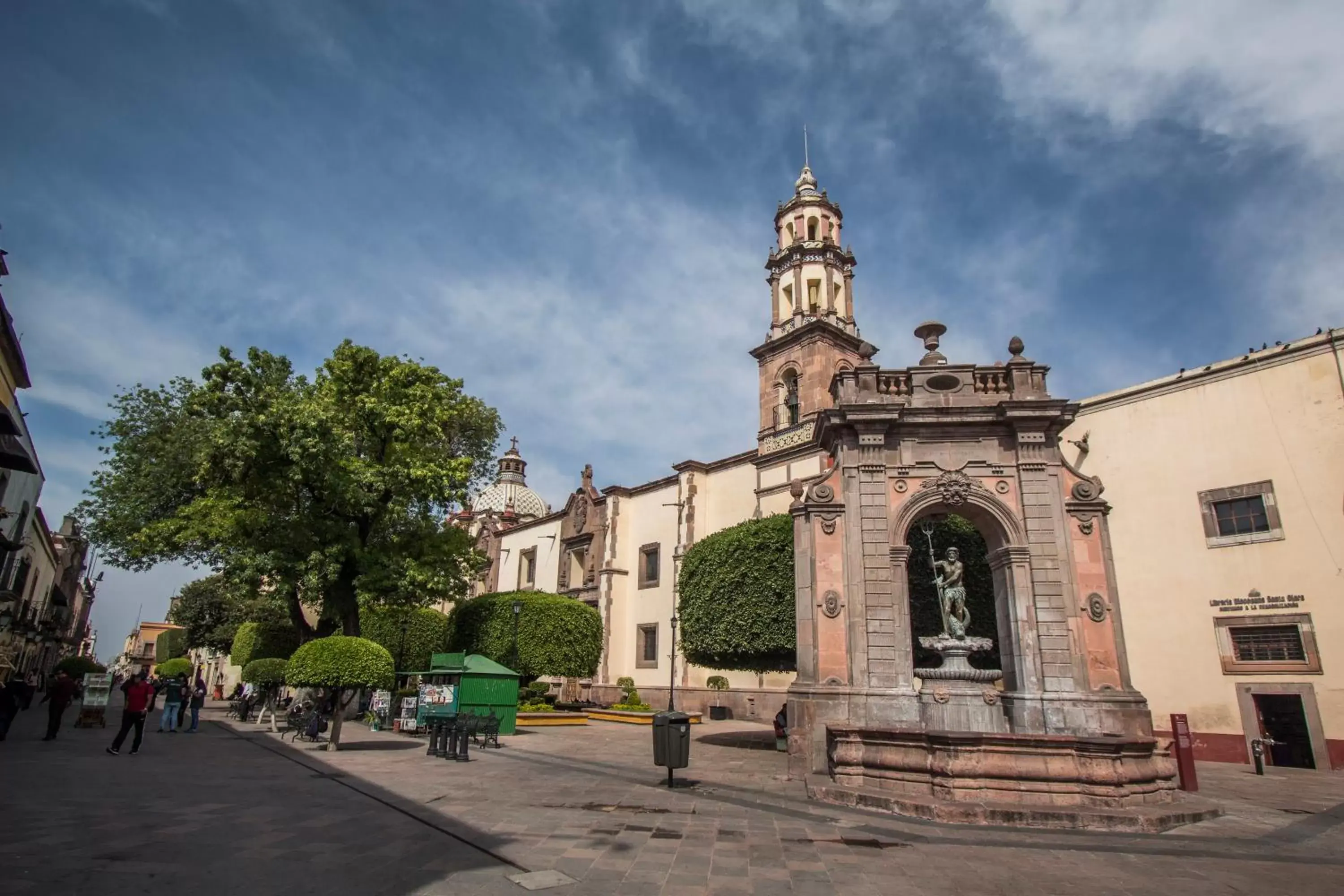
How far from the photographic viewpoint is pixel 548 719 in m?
25.8

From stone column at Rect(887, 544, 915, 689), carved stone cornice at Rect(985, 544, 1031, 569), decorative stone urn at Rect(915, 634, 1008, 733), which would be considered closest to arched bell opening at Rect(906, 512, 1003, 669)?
carved stone cornice at Rect(985, 544, 1031, 569)

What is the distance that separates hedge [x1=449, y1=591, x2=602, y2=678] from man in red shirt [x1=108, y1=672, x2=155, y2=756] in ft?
56.2

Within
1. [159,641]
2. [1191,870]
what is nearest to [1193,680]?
[1191,870]

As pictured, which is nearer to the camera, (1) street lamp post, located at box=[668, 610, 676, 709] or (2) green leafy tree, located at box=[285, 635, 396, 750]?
(2) green leafy tree, located at box=[285, 635, 396, 750]

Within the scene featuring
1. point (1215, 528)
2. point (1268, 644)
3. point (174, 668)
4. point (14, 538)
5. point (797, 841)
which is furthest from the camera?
point (174, 668)

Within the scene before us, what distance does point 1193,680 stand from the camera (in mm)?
19375

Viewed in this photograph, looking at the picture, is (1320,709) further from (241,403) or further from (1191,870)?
(241,403)

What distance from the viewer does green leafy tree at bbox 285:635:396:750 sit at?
53.5 feet

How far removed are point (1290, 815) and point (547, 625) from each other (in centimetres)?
2526

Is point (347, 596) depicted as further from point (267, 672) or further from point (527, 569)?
point (527, 569)

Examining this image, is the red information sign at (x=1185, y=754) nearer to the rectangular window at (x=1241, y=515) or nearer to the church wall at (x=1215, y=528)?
the church wall at (x=1215, y=528)

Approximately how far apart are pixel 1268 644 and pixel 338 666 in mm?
22535

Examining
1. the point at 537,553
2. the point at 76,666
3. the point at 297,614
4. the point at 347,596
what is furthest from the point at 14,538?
the point at 537,553

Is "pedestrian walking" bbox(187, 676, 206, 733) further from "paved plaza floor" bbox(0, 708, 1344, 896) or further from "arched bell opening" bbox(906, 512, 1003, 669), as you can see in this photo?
"arched bell opening" bbox(906, 512, 1003, 669)
